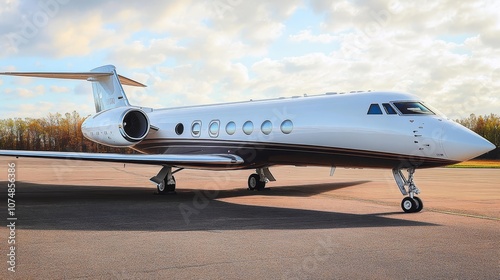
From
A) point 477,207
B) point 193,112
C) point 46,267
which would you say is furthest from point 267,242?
point 193,112

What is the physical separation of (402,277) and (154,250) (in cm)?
290

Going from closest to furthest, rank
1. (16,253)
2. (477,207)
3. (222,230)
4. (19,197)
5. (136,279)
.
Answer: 1. (136,279)
2. (16,253)
3. (222,230)
4. (477,207)
5. (19,197)

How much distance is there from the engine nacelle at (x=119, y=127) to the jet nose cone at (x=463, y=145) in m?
8.95

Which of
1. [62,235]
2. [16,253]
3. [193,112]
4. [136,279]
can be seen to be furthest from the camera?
[193,112]

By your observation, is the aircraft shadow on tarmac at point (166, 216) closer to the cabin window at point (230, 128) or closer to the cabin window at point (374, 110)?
the cabin window at point (230, 128)

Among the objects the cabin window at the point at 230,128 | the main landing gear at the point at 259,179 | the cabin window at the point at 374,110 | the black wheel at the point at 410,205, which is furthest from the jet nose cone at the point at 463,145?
the main landing gear at the point at 259,179

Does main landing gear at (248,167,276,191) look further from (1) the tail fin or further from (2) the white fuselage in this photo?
(1) the tail fin

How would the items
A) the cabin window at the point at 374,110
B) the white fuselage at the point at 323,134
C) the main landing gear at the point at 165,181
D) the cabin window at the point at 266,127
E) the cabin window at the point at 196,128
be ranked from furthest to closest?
1. the cabin window at the point at 196,128
2. the main landing gear at the point at 165,181
3. the cabin window at the point at 266,127
4. the cabin window at the point at 374,110
5. the white fuselage at the point at 323,134

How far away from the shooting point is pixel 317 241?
259 inches

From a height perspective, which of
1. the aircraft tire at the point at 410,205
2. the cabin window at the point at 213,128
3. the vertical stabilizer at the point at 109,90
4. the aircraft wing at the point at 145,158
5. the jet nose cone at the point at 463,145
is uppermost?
the vertical stabilizer at the point at 109,90

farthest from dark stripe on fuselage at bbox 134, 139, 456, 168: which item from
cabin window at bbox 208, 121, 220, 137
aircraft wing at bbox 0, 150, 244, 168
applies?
aircraft wing at bbox 0, 150, 244, 168

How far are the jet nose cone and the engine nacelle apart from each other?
29.4 ft

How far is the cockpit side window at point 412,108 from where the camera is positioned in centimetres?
1015

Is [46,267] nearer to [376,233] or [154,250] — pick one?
[154,250]
